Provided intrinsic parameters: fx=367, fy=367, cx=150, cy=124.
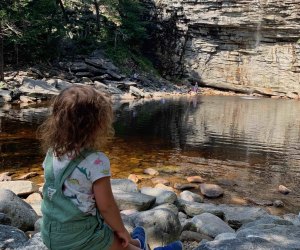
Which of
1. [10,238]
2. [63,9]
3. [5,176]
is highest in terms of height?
[63,9]

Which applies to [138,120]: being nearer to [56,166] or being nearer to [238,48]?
[56,166]

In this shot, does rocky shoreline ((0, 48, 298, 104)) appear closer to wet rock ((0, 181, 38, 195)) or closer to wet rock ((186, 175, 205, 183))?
wet rock ((186, 175, 205, 183))

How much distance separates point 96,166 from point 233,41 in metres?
34.7

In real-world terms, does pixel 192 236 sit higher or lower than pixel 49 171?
lower

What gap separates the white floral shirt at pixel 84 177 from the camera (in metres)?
1.85

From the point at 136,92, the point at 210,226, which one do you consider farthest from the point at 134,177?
the point at 136,92

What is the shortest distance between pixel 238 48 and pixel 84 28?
14.4 meters

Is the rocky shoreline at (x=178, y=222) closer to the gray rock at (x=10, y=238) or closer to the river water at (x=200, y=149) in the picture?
the gray rock at (x=10, y=238)

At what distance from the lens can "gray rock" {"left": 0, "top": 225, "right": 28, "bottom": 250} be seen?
10.0ft

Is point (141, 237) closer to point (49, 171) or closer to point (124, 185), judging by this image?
point (49, 171)

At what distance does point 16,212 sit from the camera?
4.42 metres

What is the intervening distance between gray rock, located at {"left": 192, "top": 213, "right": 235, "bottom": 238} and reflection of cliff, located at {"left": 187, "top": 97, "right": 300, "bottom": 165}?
6.34 m

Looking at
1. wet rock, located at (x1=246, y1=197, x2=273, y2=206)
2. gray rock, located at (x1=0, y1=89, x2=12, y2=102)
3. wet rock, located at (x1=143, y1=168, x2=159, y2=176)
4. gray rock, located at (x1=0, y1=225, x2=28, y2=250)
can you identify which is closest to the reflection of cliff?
wet rock, located at (x1=143, y1=168, x2=159, y2=176)

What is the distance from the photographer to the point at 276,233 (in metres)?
3.52
